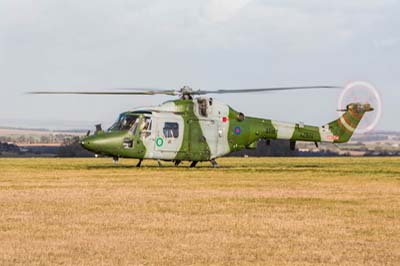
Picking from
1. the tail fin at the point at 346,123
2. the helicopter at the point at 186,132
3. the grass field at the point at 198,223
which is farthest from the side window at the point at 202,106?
the grass field at the point at 198,223

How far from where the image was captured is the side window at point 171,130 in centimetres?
5384

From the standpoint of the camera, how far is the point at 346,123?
62875 mm

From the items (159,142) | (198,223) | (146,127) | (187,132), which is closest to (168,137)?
(159,142)

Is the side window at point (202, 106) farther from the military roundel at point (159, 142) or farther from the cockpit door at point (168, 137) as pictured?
the military roundel at point (159, 142)

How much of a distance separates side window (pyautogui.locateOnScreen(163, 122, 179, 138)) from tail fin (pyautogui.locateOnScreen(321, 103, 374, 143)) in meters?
11.6

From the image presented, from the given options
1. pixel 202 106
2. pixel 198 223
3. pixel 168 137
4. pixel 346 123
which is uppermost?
pixel 202 106

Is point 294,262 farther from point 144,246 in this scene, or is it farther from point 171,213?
point 171,213

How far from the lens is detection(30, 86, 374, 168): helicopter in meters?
52.1

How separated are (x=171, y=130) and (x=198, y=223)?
1220 inches

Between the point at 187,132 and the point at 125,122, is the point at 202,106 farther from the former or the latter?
Answer: the point at 125,122

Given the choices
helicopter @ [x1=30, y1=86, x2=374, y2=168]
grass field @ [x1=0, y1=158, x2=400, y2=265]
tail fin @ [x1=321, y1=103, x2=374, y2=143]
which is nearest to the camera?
grass field @ [x1=0, y1=158, x2=400, y2=265]

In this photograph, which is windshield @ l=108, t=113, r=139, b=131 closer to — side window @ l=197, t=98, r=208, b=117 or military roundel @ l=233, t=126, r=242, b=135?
side window @ l=197, t=98, r=208, b=117

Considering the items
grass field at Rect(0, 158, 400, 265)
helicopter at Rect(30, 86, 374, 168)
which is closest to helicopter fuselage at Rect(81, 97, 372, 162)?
helicopter at Rect(30, 86, 374, 168)

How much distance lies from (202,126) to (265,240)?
115 feet
